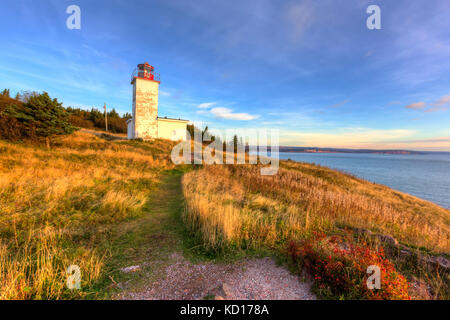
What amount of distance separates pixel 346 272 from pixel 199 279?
246 centimetres

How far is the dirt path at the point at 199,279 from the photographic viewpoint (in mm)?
2613

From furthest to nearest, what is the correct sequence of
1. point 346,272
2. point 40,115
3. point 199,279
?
point 40,115 < point 199,279 < point 346,272

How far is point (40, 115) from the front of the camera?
1438 centimetres

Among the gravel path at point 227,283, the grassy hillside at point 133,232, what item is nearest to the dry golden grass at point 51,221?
the grassy hillside at point 133,232

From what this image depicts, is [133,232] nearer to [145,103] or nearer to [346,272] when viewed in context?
[346,272]

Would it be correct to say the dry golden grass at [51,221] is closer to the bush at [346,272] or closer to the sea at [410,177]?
the bush at [346,272]

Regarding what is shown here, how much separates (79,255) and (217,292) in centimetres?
285

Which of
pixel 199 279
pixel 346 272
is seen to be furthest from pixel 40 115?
pixel 346 272

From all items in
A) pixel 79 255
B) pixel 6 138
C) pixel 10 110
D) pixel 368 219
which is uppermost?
pixel 10 110

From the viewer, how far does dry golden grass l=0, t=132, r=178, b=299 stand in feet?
8.51

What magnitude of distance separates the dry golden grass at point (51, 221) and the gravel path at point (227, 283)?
117 cm
